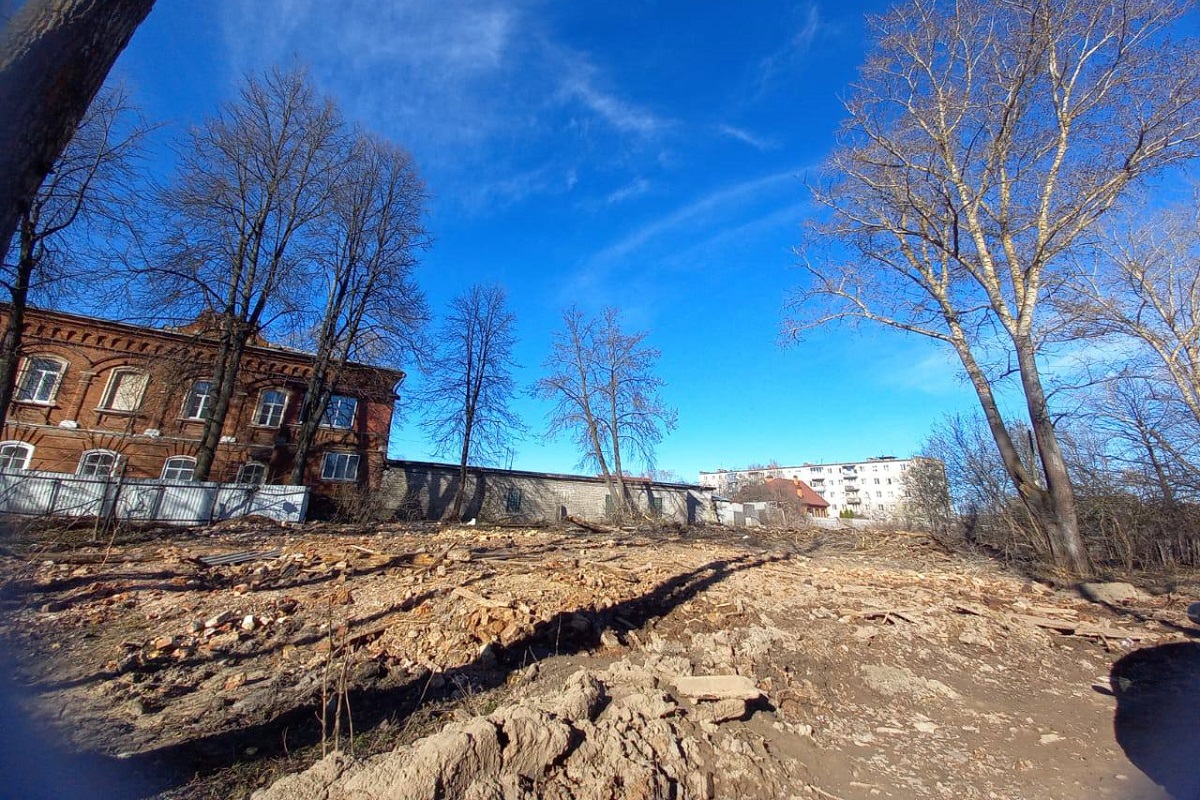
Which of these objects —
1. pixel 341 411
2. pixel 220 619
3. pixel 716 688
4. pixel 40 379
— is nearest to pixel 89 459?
pixel 40 379

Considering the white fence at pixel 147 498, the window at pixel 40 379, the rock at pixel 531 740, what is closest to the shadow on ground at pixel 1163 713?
the rock at pixel 531 740

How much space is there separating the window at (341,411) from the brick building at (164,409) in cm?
5

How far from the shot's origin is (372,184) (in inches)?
861

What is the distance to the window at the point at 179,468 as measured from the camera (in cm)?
2067

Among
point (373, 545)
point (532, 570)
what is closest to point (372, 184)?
point (373, 545)

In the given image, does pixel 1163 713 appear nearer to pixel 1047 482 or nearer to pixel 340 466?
pixel 1047 482

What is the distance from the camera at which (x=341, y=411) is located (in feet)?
79.0

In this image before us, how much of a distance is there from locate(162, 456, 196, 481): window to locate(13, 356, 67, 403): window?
16.7ft

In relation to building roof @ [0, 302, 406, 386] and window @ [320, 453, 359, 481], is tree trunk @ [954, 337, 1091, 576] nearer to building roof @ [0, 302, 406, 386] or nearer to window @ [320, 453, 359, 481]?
building roof @ [0, 302, 406, 386]

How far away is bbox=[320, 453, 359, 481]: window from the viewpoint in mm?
23031

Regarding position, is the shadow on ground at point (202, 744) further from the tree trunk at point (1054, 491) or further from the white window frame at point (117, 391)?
the white window frame at point (117, 391)

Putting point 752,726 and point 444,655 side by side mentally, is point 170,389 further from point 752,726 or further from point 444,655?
point 752,726

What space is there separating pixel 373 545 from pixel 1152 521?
708 inches

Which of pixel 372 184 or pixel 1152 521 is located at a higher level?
pixel 372 184
